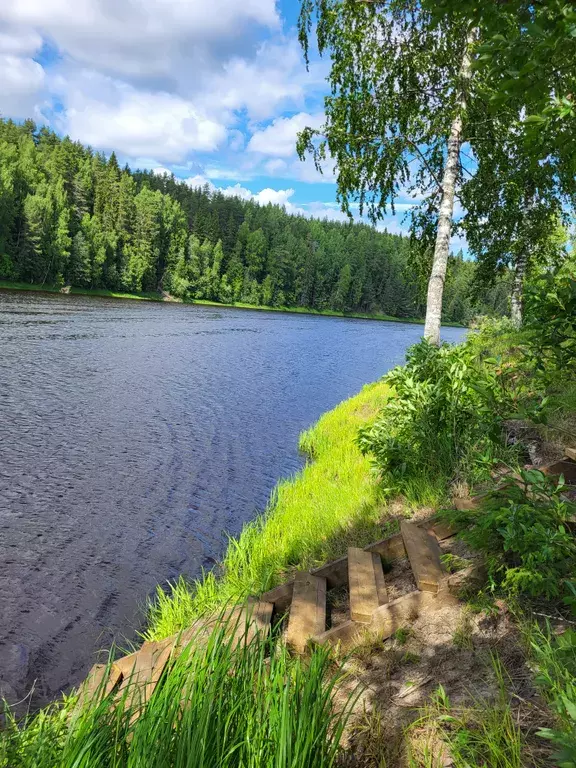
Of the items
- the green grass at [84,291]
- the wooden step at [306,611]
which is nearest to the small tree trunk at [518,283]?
the wooden step at [306,611]

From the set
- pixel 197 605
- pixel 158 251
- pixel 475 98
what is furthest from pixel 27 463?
pixel 158 251

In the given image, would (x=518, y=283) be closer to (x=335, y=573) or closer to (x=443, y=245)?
(x=443, y=245)

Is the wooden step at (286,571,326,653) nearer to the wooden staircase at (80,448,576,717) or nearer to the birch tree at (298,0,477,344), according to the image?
the wooden staircase at (80,448,576,717)

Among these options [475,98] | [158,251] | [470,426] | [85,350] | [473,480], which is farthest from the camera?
[158,251]

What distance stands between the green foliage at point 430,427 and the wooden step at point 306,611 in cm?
201

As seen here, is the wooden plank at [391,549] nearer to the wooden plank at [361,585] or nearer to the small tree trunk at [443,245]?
the wooden plank at [361,585]

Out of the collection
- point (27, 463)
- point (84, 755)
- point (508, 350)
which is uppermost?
point (508, 350)

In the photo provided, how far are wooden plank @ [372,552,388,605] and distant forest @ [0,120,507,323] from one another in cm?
3516

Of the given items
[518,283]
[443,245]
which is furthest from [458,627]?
[518,283]

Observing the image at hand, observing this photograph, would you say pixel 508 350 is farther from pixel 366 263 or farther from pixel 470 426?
pixel 366 263

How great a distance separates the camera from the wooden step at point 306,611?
3.73 m

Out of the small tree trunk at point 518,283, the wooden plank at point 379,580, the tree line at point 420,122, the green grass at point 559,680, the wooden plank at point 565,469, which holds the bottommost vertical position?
the wooden plank at point 379,580

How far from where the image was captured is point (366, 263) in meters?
130

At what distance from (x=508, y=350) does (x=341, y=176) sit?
5687 millimetres
